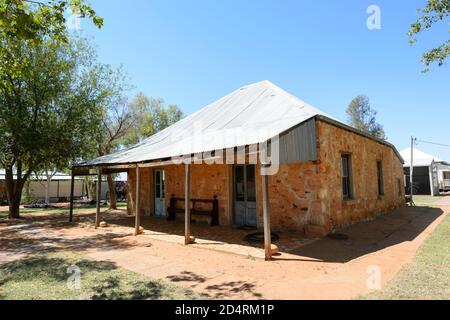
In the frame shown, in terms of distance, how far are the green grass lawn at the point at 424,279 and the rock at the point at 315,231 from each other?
2.15m

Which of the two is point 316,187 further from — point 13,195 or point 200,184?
point 13,195

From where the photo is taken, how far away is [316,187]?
8.04m

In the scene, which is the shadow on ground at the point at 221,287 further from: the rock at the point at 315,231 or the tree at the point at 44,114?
the tree at the point at 44,114

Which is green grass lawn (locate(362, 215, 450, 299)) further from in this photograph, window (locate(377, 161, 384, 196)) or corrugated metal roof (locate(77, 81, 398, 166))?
window (locate(377, 161, 384, 196))

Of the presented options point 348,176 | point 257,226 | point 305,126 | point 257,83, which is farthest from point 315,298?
point 257,83

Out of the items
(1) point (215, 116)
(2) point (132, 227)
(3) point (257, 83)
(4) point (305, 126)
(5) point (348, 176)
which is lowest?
(2) point (132, 227)

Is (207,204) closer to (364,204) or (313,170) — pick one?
(313,170)

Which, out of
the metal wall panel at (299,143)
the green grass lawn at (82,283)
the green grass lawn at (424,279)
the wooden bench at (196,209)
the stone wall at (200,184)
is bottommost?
the green grass lawn at (82,283)

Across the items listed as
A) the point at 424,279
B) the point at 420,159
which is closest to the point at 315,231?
the point at 424,279

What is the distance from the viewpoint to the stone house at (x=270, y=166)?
23.0 ft

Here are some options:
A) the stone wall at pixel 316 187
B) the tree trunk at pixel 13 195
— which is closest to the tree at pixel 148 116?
the tree trunk at pixel 13 195

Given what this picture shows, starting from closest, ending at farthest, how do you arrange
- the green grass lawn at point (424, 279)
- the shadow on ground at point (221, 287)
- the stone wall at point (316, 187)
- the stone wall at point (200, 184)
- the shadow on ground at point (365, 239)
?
the green grass lawn at point (424, 279), the shadow on ground at point (221, 287), the shadow on ground at point (365, 239), the stone wall at point (316, 187), the stone wall at point (200, 184)
